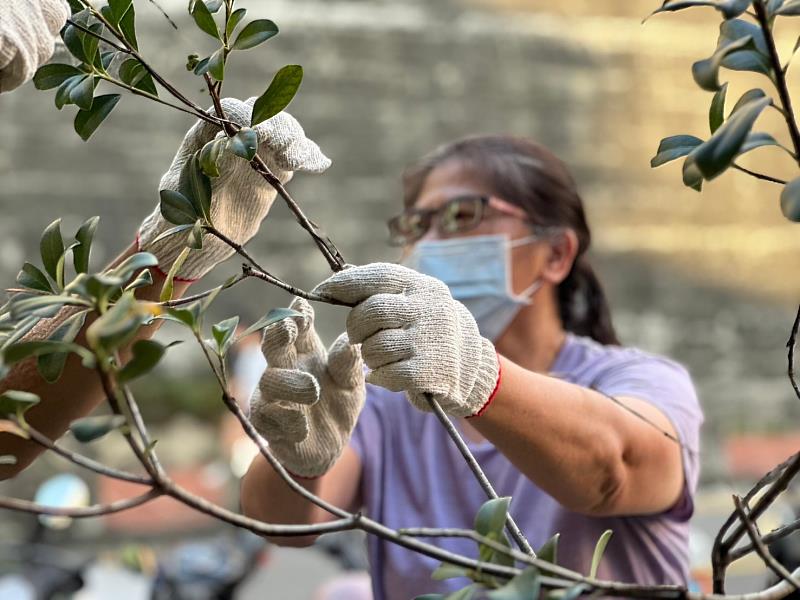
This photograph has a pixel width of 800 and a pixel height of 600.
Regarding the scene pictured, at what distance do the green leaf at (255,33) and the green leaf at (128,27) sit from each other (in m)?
0.10

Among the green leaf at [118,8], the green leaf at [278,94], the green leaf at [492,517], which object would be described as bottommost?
the green leaf at [492,517]

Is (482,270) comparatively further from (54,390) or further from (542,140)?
(542,140)

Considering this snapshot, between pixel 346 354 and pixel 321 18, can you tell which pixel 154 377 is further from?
pixel 346 354

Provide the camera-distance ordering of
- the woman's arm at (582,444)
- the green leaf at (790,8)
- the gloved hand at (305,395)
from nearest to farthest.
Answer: the green leaf at (790,8), the gloved hand at (305,395), the woman's arm at (582,444)

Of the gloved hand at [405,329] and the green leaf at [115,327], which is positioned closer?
the green leaf at [115,327]

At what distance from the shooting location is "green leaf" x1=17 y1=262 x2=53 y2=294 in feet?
3.24

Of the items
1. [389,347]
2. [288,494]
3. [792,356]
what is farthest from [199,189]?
[288,494]

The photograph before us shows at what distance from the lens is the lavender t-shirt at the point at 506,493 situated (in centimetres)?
162

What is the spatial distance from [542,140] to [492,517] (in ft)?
19.0

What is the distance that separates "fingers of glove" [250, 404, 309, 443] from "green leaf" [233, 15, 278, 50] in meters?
0.42

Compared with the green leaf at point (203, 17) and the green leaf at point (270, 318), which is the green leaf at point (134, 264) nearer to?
the green leaf at point (270, 318)

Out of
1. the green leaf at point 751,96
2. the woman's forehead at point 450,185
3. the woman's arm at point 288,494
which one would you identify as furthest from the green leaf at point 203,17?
the woman's forehead at point 450,185

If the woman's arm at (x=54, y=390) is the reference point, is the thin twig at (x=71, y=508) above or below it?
above

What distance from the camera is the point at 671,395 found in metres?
1.62
